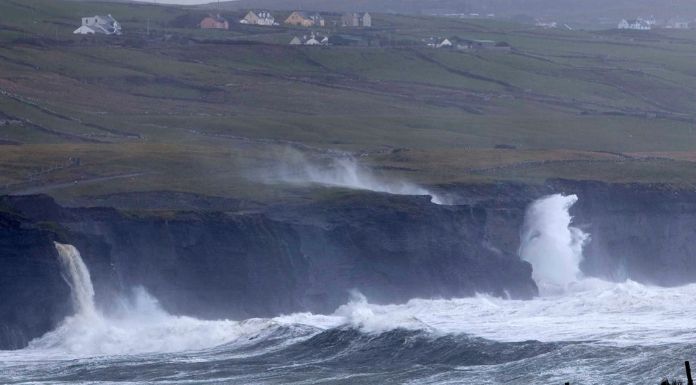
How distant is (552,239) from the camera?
74.2 m

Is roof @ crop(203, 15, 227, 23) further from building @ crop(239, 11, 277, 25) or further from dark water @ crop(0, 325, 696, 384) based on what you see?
dark water @ crop(0, 325, 696, 384)

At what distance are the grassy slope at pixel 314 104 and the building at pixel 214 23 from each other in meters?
1.82

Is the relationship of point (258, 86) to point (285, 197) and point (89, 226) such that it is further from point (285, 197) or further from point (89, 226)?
point (89, 226)

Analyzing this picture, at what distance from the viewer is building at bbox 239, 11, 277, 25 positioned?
510 feet

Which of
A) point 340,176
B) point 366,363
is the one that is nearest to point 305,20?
point 340,176

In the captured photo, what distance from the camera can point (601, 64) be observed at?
130875mm

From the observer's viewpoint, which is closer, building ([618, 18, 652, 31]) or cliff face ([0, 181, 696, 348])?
cliff face ([0, 181, 696, 348])

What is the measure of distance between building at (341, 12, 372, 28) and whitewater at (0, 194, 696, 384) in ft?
309

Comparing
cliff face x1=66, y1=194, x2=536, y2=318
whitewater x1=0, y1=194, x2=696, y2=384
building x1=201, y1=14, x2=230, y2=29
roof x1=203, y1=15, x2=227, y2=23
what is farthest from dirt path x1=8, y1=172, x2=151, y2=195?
roof x1=203, y1=15, x2=227, y2=23

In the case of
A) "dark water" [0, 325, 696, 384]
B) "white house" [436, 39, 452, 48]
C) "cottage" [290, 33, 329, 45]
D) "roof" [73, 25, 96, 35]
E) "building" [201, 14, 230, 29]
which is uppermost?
"roof" [73, 25, 96, 35]

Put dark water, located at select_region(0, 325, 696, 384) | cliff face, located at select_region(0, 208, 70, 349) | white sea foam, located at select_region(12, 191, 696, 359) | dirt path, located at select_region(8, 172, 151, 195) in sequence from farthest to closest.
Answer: dirt path, located at select_region(8, 172, 151, 195)
cliff face, located at select_region(0, 208, 70, 349)
white sea foam, located at select_region(12, 191, 696, 359)
dark water, located at select_region(0, 325, 696, 384)

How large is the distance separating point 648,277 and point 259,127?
99.3ft

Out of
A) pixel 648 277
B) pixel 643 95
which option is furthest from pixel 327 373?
pixel 643 95

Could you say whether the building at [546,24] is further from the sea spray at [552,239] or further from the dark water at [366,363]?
the dark water at [366,363]
